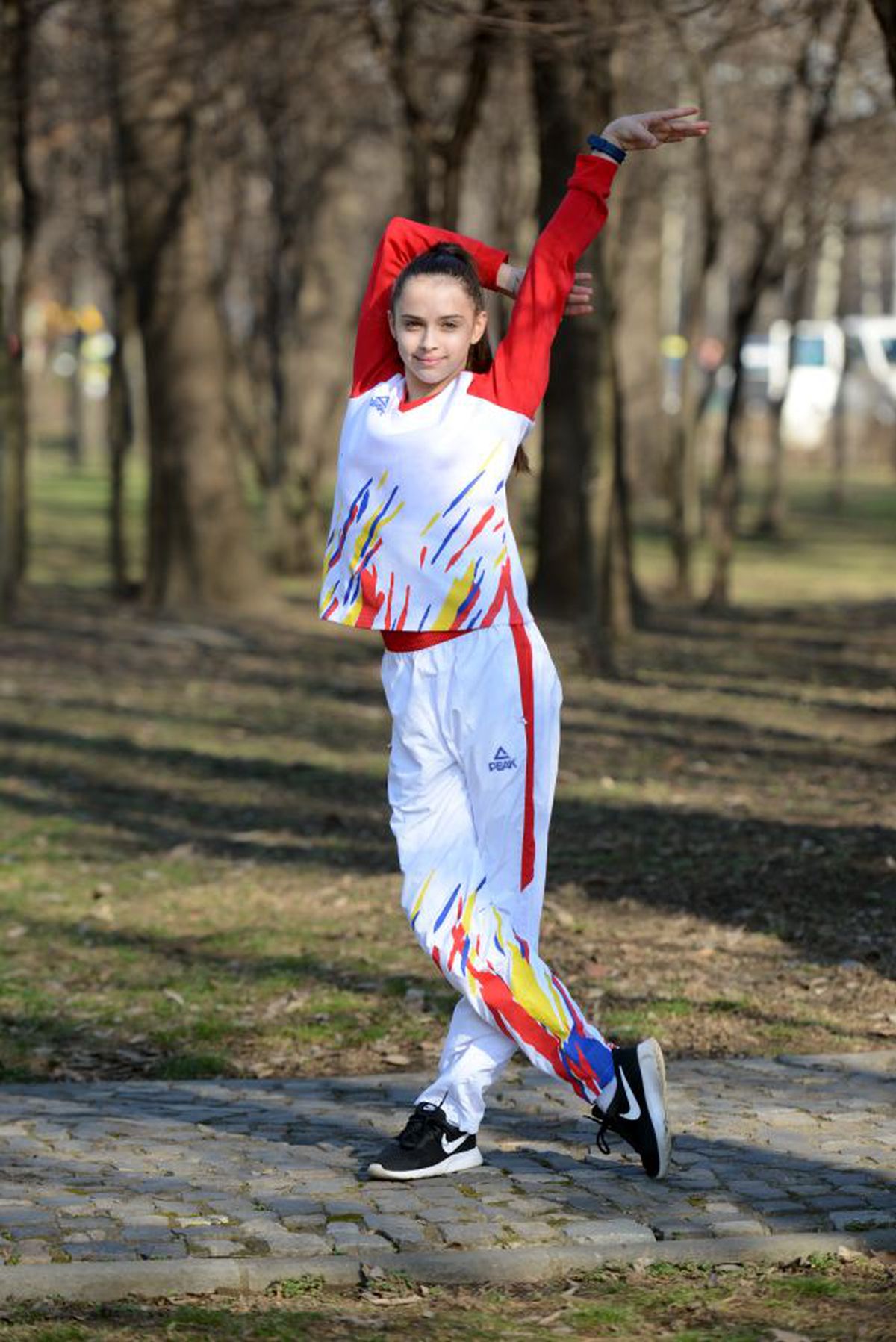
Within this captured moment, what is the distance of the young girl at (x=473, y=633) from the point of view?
5.04m

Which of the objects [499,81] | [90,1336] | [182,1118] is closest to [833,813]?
[182,1118]

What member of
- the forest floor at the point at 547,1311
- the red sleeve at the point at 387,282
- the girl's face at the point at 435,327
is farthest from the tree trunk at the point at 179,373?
the forest floor at the point at 547,1311

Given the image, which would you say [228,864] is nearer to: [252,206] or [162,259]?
[162,259]

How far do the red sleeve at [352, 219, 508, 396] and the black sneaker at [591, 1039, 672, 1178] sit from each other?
1.60m

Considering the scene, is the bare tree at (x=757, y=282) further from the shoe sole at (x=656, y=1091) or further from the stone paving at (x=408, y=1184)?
the shoe sole at (x=656, y=1091)

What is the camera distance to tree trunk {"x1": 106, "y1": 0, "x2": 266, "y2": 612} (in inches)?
801

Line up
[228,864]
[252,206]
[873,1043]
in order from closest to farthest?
A: [873,1043] → [228,864] → [252,206]

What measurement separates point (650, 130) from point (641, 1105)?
2.14 metres

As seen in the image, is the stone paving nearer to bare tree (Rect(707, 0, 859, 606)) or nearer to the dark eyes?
the dark eyes

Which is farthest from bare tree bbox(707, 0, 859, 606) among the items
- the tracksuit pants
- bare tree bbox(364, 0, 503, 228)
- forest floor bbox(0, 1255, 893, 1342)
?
forest floor bbox(0, 1255, 893, 1342)

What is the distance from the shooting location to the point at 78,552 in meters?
29.0

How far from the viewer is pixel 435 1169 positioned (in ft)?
17.1

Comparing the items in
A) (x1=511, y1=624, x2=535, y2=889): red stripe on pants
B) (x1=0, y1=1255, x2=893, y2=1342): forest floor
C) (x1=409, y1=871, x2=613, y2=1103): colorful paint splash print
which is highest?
(x1=511, y1=624, x2=535, y2=889): red stripe on pants

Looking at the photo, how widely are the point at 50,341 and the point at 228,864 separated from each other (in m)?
61.0
